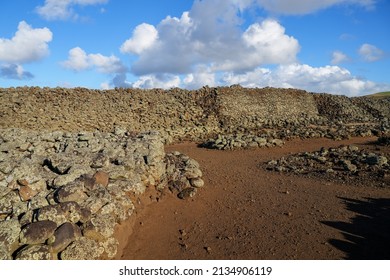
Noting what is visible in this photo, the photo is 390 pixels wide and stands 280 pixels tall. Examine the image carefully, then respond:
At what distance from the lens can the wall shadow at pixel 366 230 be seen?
6320mm

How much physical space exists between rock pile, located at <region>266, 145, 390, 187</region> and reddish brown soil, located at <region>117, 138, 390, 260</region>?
74cm

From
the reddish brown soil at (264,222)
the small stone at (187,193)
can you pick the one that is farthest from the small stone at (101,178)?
the small stone at (187,193)

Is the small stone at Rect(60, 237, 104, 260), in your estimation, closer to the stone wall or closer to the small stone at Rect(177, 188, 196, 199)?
the small stone at Rect(177, 188, 196, 199)

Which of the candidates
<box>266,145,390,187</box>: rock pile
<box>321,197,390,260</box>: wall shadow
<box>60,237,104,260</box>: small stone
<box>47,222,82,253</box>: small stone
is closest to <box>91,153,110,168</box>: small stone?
<box>47,222,82,253</box>: small stone

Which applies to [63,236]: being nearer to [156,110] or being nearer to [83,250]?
[83,250]

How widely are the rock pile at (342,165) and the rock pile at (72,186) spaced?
15.6 ft

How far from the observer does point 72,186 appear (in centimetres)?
735

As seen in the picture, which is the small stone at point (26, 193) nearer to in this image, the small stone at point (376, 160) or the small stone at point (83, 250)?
the small stone at point (83, 250)

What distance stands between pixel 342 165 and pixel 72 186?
10.6 m

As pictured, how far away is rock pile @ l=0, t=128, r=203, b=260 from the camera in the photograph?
596cm

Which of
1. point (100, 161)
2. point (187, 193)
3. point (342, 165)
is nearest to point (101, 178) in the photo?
point (100, 161)

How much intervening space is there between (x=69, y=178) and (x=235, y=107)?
75.9 feet

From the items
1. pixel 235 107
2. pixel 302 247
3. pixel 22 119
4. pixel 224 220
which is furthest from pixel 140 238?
pixel 235 107

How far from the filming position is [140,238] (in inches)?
285
